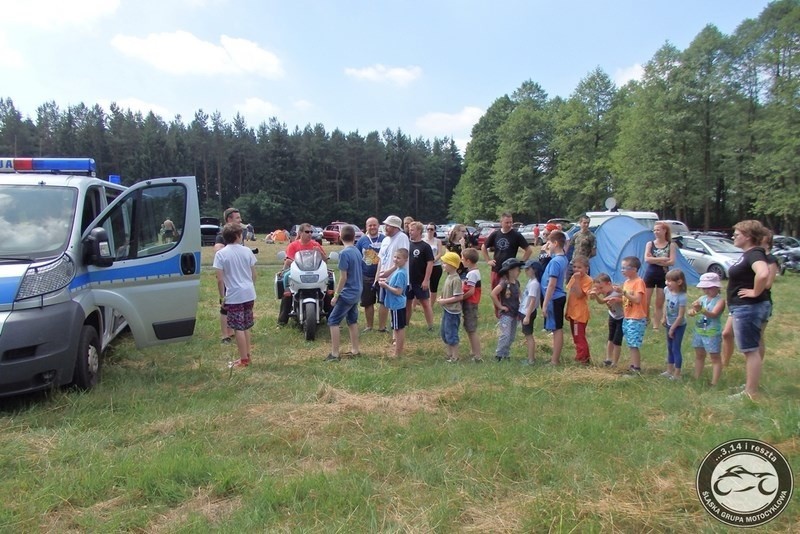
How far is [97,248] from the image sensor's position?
16.8ft

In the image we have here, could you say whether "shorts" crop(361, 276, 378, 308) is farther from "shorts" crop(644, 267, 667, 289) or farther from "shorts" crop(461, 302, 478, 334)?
"shorts" crop(644, 267, 667, 289)

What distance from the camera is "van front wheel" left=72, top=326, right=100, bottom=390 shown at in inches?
198

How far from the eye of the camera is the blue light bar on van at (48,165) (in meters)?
6.18

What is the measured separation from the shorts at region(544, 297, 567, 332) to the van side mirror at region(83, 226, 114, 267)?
4794mm

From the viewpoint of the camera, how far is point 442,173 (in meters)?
77.8

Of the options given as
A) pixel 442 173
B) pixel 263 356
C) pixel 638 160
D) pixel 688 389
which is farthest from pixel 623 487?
pixel 442 173

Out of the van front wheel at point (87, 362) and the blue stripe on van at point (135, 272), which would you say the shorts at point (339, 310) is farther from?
the van front wheel at point (87, 362)

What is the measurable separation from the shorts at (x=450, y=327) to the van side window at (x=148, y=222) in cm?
321

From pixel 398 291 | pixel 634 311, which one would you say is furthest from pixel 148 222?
pixel 634 311

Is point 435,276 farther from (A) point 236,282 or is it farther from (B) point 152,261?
A: (B) point 152,261

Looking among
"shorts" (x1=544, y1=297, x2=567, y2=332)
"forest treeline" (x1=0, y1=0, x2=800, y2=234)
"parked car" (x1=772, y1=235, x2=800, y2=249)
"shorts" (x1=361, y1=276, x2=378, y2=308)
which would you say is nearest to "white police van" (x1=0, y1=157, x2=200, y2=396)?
"shorts" (x1=361, y1=276, x2=378, y2=308)

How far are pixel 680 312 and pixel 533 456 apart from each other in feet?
9.83

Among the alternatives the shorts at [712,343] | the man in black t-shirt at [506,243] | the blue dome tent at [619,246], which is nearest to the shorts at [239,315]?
the man in black t-shirt at [506,243]

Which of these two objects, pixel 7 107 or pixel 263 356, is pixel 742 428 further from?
pixel 7 107
